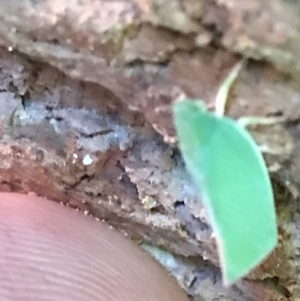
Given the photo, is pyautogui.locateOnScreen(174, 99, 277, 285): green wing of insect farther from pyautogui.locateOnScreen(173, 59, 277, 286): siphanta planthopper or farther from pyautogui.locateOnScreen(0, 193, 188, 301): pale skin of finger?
pyautogui.locateOnScreen(0, 193, 188, 301): pale skin of finger

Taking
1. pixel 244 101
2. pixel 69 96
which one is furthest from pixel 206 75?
pixel 69 96

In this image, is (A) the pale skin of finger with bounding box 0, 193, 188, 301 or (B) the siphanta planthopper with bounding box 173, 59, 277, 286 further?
(A) the pale skin of finger with bounding box 0, 193, 188, 301

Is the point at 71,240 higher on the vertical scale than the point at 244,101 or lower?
lower

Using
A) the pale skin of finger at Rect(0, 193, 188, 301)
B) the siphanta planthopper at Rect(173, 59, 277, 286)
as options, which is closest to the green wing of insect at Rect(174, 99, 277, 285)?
the siphanta planthopper at Rect(173, 59, 277, 286)

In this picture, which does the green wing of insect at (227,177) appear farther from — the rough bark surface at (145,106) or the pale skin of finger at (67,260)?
the pale skin of finger at (67,260)

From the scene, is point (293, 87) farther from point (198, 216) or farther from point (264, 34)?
point (198, 216)

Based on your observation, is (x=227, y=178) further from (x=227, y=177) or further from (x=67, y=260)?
(x=67, y=260)
